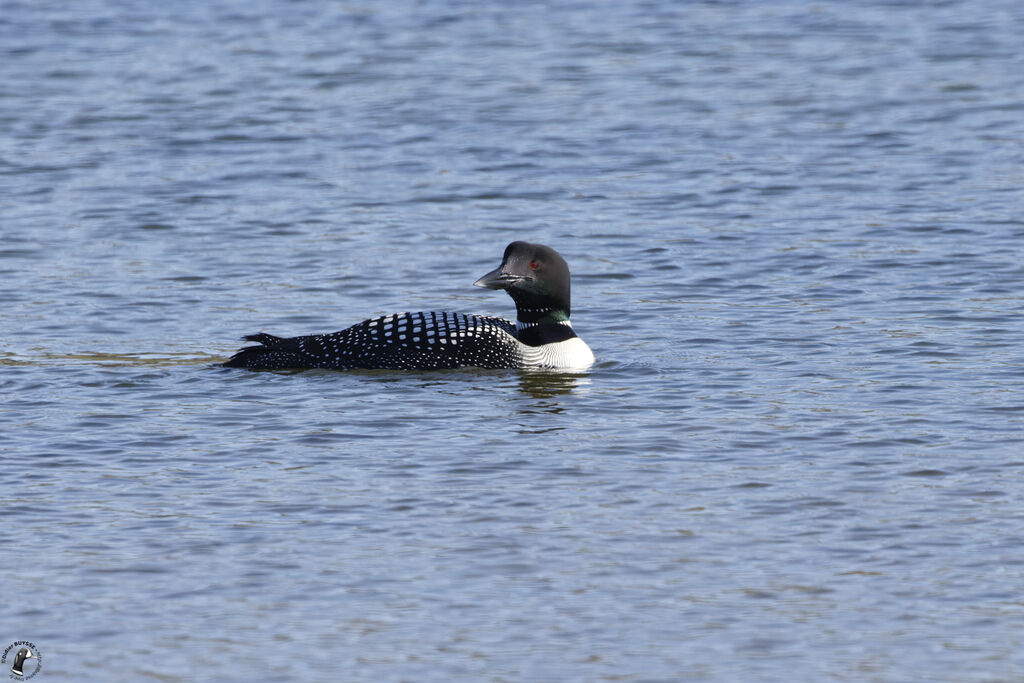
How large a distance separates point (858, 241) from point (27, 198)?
21.5 feet

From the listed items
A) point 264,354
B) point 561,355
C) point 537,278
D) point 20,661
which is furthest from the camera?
point 537,278

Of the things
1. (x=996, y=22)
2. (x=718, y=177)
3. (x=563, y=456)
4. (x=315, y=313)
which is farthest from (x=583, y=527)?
(x=996, y=22)

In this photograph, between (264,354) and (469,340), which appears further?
(469,340)

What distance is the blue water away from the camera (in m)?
5.84

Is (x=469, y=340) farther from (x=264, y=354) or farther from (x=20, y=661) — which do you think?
(x=20, y=661)

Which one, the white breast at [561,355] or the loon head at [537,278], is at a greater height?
the loon head at [537,278]

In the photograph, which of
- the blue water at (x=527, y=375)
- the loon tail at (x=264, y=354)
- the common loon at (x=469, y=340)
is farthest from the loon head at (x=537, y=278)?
the loon tail at (x=264, y=354)

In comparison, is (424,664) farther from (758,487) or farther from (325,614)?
(758,487)

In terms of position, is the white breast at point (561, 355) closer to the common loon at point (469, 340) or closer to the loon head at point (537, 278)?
the common loon at point (469, 340)

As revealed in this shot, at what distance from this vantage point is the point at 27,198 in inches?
563

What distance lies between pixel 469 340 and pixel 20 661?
15.5 feet

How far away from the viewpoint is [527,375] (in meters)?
9.97

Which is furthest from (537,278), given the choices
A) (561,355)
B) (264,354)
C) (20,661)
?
(20,661)

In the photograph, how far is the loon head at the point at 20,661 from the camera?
5.46 metres
